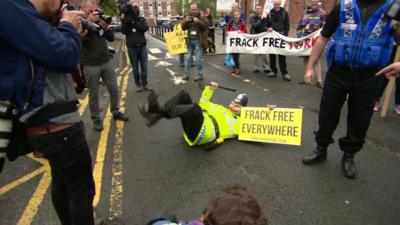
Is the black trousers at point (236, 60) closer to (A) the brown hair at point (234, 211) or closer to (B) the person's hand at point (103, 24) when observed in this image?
(B) the person's hand at point (103, 24)

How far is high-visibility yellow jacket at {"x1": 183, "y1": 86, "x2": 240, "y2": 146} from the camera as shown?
4137 millimetres

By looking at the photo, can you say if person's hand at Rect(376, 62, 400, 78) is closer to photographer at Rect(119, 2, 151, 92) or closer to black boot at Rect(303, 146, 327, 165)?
black boot at Rect(303, 146, 327, 165)

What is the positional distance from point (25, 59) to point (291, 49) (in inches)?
307

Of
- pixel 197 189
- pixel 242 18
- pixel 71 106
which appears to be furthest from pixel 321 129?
pixel 242 18

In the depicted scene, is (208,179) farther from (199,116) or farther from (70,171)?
(70,171)

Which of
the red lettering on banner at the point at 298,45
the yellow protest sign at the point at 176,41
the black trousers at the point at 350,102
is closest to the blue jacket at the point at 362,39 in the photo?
the black trousers at the point at 350,102

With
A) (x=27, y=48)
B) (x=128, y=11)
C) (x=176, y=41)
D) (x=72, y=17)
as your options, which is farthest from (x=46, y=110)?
(x=176, y=41)

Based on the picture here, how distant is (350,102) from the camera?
351 centimetres

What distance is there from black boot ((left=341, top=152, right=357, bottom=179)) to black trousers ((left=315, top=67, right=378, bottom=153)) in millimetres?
75

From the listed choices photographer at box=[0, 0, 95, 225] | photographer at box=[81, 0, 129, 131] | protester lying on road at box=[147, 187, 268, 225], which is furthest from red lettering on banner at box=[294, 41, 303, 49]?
protester lying on road at box=[147, 187, 268, 225]

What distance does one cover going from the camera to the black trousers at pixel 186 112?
3651 millimetres

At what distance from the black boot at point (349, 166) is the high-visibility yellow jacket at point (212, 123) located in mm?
1409

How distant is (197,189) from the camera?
3.37m

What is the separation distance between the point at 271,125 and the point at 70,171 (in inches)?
114
